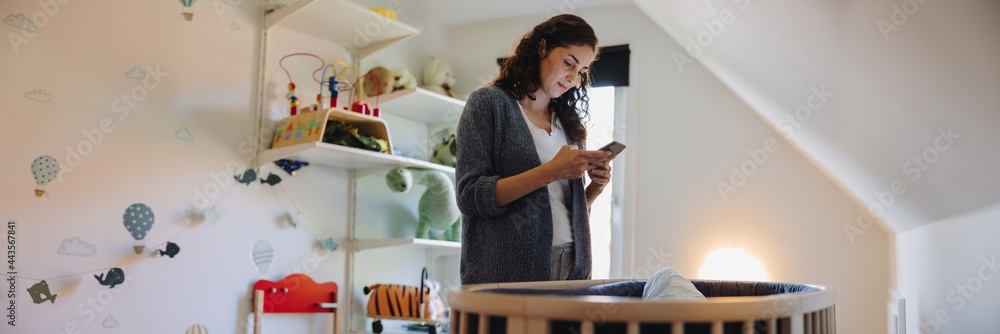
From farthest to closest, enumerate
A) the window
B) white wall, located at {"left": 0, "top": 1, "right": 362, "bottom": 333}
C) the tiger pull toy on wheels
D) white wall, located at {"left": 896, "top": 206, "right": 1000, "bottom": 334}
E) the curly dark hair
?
the window → the tiger pull toy on wheels → white wall, located at {"left": 0, "top": 1, "right": 362, "bottom": 333} → the curly dark hair → white wall, located at {"left": 896, "top": 206, "right": 1000, "bottom": 334}

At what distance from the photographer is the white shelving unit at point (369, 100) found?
2.49 metres

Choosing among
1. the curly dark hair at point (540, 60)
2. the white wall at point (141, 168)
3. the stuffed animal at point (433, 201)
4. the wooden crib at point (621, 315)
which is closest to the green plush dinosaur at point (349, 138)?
the stuffed animal at point (433, 201)

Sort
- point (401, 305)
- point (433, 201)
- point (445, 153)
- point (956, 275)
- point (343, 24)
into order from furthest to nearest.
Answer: point (445, 153)
point (433, 201)
point (401, 305)
point (343, 24)
point (956, 275)

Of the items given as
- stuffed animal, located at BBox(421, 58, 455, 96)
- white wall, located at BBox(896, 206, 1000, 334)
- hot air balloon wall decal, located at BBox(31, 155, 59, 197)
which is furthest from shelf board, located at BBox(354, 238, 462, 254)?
white wall, located at BBox(896, 206, 1000, 334)

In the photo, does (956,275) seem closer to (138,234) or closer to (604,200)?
(604,200)

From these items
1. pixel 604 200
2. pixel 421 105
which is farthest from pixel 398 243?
pixel 604 200

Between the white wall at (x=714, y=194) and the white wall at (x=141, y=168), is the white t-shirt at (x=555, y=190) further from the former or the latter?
the white wall at (x=714, y=194)

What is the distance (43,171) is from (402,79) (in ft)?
4.41

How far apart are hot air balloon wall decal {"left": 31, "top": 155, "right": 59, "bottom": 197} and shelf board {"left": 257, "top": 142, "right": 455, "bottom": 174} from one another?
643 mm

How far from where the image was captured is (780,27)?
53.7 inches

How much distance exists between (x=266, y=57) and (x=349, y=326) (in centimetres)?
106

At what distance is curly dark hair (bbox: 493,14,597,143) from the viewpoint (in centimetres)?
131

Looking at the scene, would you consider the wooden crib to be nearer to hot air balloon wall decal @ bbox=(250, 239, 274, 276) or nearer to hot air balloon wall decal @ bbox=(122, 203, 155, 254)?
hot air balloon wall decal @ bbox=(122, 203, 155, 254)

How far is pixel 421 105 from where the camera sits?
2986 mm
